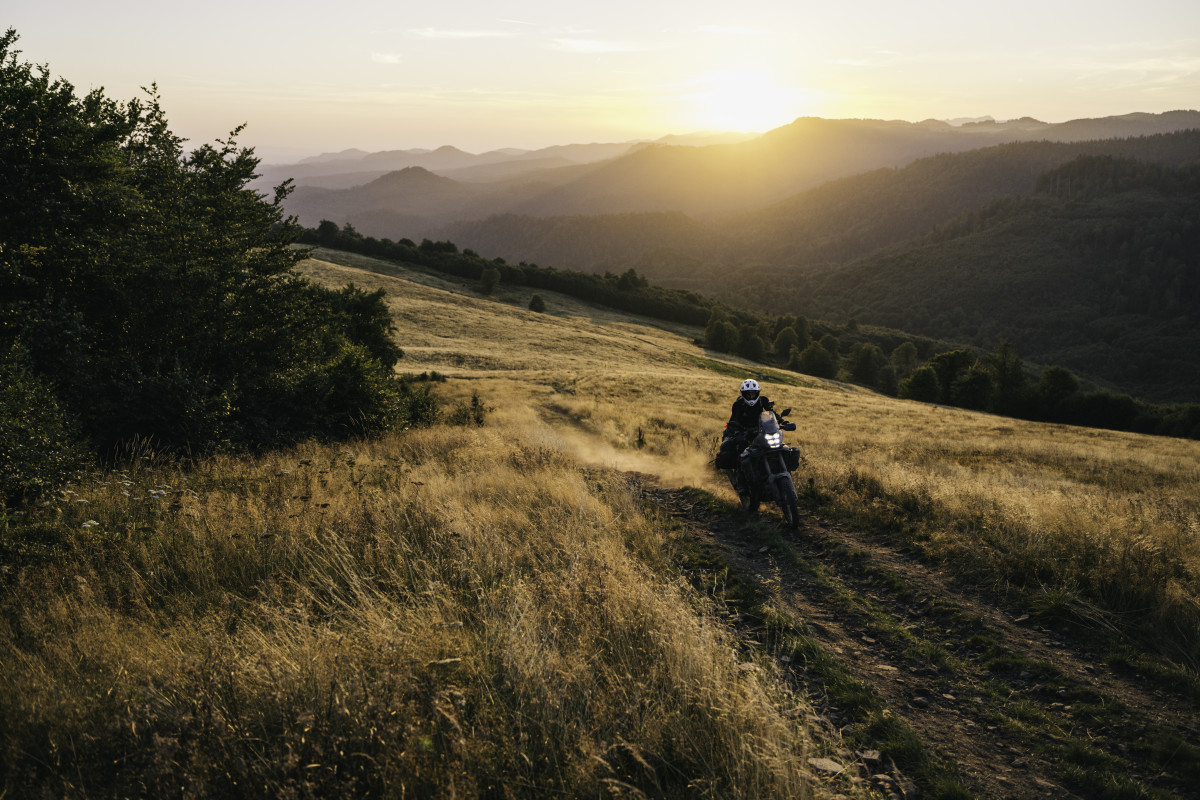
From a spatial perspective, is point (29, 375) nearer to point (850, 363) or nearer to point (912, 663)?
point (912, 663)

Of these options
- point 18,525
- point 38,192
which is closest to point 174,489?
point 18,525

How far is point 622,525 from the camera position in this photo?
7559mm

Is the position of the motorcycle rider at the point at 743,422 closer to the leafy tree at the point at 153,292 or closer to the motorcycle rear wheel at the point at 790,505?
the motorcycle rear wheel at the point at 790,505

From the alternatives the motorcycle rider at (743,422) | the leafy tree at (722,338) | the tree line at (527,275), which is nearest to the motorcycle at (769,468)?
the motorcycle rider at (743,422)

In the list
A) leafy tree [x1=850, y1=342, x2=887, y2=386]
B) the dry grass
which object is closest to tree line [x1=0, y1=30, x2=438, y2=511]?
the dry grass

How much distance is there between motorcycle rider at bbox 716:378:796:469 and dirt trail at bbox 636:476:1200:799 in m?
3.09

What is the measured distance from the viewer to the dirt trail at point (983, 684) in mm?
3811

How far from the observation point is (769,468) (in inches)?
372

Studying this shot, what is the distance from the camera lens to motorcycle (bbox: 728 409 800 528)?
9.12 m

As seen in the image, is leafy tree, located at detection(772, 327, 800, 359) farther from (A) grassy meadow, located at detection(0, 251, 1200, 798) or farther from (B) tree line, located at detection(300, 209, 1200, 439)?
(A) grassy meadow, located at detection(0, 251, 1200, 798)

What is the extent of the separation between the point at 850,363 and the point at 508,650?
103170 mm

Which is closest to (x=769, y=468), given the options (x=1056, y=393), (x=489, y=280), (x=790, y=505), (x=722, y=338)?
(x=790, y=505)

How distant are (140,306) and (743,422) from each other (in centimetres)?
1317

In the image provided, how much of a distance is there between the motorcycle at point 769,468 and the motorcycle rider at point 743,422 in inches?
12.5
